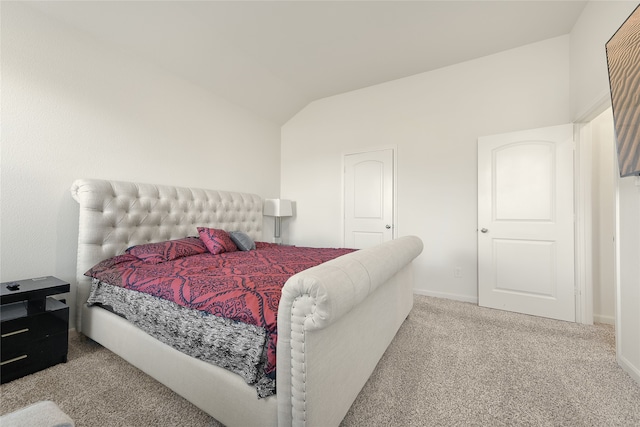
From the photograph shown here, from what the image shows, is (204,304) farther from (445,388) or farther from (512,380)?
(512,380)

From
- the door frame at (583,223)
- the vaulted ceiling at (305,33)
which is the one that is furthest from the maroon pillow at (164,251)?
the door frame at (583,223)

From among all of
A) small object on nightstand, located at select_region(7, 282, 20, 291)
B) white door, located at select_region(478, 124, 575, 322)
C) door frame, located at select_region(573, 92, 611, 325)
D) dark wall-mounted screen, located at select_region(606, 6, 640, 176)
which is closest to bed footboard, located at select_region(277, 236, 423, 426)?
dark wall-mounted screen, located at select_region(606, 6, 640, 176)

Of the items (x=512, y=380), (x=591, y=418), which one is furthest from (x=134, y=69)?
(x=591, y=418)

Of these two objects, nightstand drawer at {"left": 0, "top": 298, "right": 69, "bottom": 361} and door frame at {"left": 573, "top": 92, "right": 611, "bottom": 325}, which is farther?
door frame at {"left": 573, "top": 92, "right": 611, "bottom": 325}

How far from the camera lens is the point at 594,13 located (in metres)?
2.20

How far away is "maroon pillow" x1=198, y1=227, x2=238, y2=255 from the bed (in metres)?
0.39

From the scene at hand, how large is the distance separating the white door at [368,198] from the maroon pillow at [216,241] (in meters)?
1.82

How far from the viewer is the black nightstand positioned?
1.59 m

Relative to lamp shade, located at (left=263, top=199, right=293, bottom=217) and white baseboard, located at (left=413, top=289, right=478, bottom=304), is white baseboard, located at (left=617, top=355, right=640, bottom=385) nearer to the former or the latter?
white baseboard, located at (left=413, top=289, right=478, bottom=304)

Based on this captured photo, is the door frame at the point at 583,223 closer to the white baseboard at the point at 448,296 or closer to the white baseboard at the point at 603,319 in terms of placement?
the white baseboard at the point at 603,319

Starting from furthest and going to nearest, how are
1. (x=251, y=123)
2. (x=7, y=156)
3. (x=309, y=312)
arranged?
(x=251, y=123) < (x=7, y=156) < (x=309, y=312)

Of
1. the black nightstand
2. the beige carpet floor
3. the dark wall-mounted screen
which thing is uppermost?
the dark wall-mounted screen

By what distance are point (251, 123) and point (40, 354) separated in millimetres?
3281

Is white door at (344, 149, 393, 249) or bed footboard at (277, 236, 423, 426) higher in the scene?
white door at (344, 149, 393, 249)
